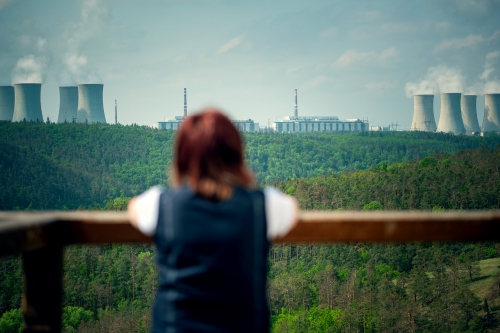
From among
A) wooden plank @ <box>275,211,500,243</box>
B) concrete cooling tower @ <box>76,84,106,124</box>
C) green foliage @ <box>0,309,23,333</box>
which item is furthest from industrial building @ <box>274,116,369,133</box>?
wooden plank @ <box>275,211,500,243</box>

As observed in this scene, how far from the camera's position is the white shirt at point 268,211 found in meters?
1.82

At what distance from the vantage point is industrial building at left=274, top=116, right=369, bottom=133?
576 feet

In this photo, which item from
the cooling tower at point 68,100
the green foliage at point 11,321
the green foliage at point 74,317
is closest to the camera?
the green foliage at point 11,321

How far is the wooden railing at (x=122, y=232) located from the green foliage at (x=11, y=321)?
5662 cm

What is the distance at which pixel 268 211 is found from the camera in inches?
72.4

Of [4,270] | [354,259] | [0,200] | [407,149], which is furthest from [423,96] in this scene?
[0,200]

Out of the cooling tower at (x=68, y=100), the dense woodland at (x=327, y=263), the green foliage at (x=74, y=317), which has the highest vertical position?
the cooling tower at (x=68, y=100)

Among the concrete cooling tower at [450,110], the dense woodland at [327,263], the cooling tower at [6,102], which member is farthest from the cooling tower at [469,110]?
the cooling tower at [6,102]

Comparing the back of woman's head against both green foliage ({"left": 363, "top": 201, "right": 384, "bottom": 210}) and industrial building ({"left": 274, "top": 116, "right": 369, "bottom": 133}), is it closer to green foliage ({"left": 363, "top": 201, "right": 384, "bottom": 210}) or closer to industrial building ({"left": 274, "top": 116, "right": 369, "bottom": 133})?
green foliage ({"left": 363, "top": 201, "right": 384, "bottom": 210})

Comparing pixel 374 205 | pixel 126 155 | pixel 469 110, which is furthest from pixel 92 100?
pixel 469 110

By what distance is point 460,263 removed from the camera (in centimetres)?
6303

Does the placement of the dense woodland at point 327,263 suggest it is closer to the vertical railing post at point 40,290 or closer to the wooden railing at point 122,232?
the wooden railing at point 122,232

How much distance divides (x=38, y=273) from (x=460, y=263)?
215ft

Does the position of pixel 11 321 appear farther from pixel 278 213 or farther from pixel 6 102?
pixel 278 213
